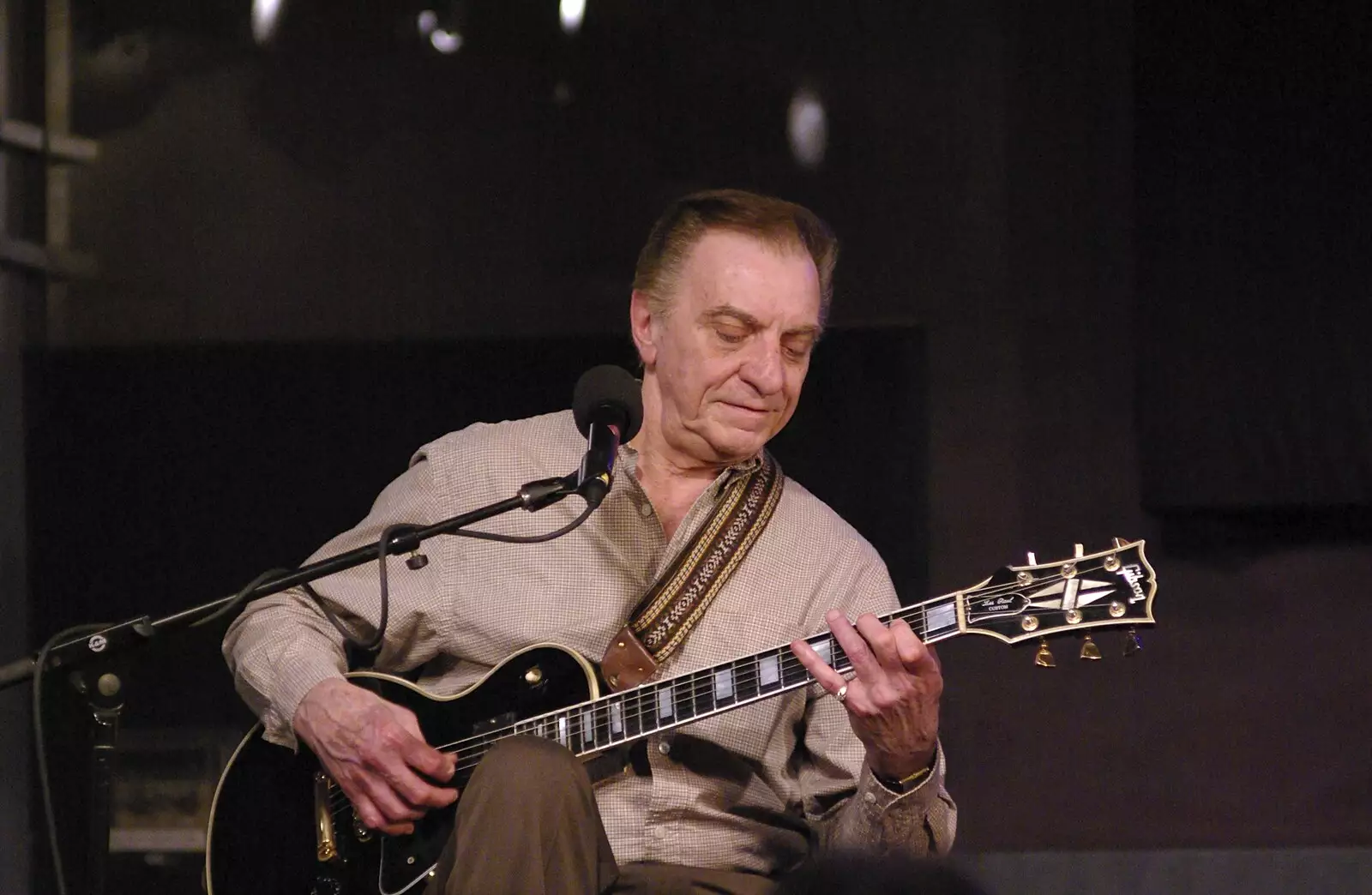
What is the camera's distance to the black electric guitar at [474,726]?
6.89 feet

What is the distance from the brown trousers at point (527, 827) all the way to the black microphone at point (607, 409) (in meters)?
0.42

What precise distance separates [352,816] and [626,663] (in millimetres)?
463

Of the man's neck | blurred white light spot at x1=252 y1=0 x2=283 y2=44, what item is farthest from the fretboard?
blurred white light spot at x1=252 y1=0 x2=283 y2=44

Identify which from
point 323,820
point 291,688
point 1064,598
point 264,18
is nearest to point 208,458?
point 264,18

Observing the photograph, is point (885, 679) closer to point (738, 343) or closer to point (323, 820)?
point (738, 343)

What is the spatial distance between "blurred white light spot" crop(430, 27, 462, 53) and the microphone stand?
1500 millimetres

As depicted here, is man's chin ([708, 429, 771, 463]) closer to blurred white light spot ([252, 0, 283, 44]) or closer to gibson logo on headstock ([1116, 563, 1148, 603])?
gibson logo on headstock ([1116, 563, 1148, 603])

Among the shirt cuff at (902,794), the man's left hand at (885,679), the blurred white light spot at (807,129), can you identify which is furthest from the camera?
the blurred white light spot at (807,129)

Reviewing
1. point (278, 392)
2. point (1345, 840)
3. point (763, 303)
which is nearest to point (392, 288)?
point (278, 392)

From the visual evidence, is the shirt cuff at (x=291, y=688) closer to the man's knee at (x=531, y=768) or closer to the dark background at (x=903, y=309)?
the man's knee at (x=531, y=768)

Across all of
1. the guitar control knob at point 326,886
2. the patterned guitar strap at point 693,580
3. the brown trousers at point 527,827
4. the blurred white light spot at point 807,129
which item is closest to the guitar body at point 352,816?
the guitar control knob at point 326,886

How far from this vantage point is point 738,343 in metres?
2.57

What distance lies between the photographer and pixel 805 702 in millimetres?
2461

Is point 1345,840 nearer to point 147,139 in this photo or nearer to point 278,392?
point 278,392
